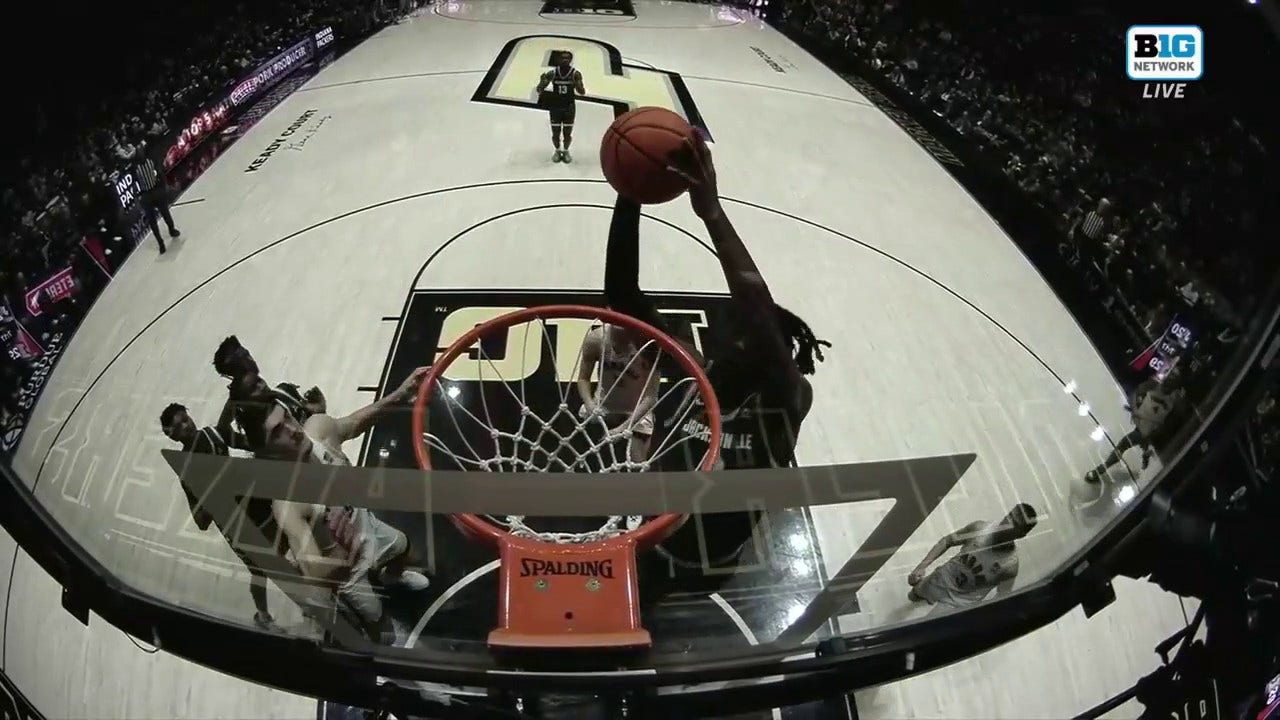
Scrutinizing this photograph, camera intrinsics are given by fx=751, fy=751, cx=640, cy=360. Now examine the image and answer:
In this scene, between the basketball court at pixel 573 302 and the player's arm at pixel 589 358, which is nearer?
the basketball court at pixel 573 302

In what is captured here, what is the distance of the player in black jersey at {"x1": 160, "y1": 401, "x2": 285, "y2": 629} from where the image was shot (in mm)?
1517

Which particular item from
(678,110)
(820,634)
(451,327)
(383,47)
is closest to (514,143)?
(678,110)

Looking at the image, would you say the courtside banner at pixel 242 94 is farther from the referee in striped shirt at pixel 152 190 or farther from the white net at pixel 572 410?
the white net at pixel 572 410

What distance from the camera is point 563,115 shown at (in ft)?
17.5

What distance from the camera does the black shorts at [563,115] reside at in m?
5.25

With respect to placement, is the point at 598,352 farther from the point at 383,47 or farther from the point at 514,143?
the point at 383,47

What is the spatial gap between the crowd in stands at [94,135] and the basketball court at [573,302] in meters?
0.23

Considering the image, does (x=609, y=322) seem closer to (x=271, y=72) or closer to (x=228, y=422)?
(x=228, y=422)

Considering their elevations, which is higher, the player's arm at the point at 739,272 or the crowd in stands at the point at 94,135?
the crowd in stands at the point at 94,135

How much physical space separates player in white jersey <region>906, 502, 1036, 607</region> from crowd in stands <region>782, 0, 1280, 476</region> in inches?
26.1

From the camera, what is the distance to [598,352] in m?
2.33

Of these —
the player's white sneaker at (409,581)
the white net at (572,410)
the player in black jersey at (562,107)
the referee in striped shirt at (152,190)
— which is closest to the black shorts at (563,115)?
the player in black jersey at (562,107)

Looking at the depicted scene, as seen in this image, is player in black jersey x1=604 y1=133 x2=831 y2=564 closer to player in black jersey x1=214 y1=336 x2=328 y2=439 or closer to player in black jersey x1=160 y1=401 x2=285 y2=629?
player in black jersey x1=160 y1=401 x2=285 y2=629

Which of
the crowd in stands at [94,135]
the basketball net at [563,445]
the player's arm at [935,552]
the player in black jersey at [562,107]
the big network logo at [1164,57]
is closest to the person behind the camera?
the basketball net at [563,445]
